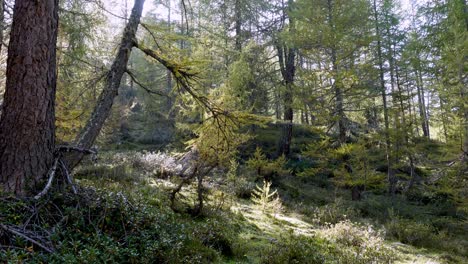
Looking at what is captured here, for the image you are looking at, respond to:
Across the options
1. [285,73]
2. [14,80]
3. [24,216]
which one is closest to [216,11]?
[285,73]

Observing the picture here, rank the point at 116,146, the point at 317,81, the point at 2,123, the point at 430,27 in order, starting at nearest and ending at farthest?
the point at 2,123 → the point at 317,81 → the point at 430,27 → the point at 116,146

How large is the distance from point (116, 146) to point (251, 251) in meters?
15.8

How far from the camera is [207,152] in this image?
18.9 ft

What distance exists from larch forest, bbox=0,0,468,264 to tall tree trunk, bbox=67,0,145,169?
0.02 meters

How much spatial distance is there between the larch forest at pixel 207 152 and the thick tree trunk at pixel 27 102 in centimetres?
Answer: 1

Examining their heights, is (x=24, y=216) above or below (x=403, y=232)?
above

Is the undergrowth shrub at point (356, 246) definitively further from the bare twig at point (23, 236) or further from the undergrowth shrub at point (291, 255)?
the bare twig at point (23, 236)

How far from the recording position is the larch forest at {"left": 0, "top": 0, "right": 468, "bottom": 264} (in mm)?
3398

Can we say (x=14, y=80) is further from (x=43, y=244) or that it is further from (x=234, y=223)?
(x=234, y=223)

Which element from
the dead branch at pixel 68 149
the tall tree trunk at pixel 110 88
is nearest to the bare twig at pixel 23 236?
the dead branch at pixel 68 149

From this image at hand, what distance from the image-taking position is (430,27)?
12.2 metres

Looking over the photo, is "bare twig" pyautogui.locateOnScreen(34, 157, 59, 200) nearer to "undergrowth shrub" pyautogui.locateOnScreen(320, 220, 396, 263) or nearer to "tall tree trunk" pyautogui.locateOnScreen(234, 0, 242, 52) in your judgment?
"undergrowth shrub" pyautogui.locateOnScreen(320, 220, 396, 263)

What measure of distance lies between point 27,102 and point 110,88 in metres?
1.52

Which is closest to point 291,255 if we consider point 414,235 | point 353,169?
point 414,235
